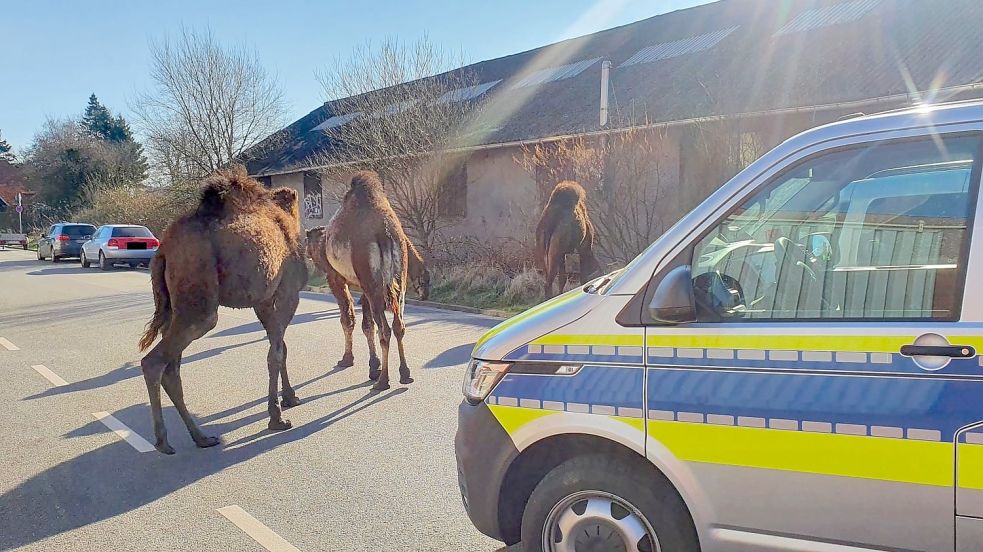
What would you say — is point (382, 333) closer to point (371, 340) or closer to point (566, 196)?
point (371, 340)

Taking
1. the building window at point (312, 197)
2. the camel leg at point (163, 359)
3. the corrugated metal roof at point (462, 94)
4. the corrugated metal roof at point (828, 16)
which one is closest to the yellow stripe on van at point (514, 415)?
the camel leg at point (163, 359)

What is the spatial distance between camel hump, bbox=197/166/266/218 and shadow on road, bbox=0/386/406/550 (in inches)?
76.6

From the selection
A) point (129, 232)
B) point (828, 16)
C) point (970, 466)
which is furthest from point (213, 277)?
point (129, 232)

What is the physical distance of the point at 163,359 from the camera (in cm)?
550

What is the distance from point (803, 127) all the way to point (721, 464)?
1205 centimetres

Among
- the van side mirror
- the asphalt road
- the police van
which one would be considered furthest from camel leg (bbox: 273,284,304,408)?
the van side mirror

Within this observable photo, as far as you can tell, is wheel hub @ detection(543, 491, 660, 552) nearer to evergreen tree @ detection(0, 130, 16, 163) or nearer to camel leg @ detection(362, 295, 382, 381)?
camel leg @ detection(362, 295, 382, 381)

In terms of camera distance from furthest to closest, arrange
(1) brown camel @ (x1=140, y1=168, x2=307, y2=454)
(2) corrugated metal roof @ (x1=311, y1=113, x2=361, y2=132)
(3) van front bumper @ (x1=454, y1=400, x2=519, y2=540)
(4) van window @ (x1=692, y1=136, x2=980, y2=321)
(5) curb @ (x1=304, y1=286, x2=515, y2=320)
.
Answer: (2) corrugated metal roof @ (x1=311, y1=113, x2=361, y2=132)
(5) curb @ (x1=304, y1=286, x2=515, y2=320)
(1) brown camel @ (x1=140, y1=168, x2=307, y2=454)
(3) van front bumper @ (x1=454, y1=400, x2=519, y2=540)
(4) van window @ (x1=692, y1=136, x2=980, y2=321)

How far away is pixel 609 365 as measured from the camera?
9.39 feet

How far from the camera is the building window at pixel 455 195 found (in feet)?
63.2

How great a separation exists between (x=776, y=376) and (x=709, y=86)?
586 inches

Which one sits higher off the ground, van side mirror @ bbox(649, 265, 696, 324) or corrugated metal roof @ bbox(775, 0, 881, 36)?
corrugated metal roof @ bbox(775, 0, 881, 36)

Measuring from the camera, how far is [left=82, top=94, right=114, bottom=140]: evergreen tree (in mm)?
63719

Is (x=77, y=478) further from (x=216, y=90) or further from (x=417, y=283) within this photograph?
(x=216, y=90)
